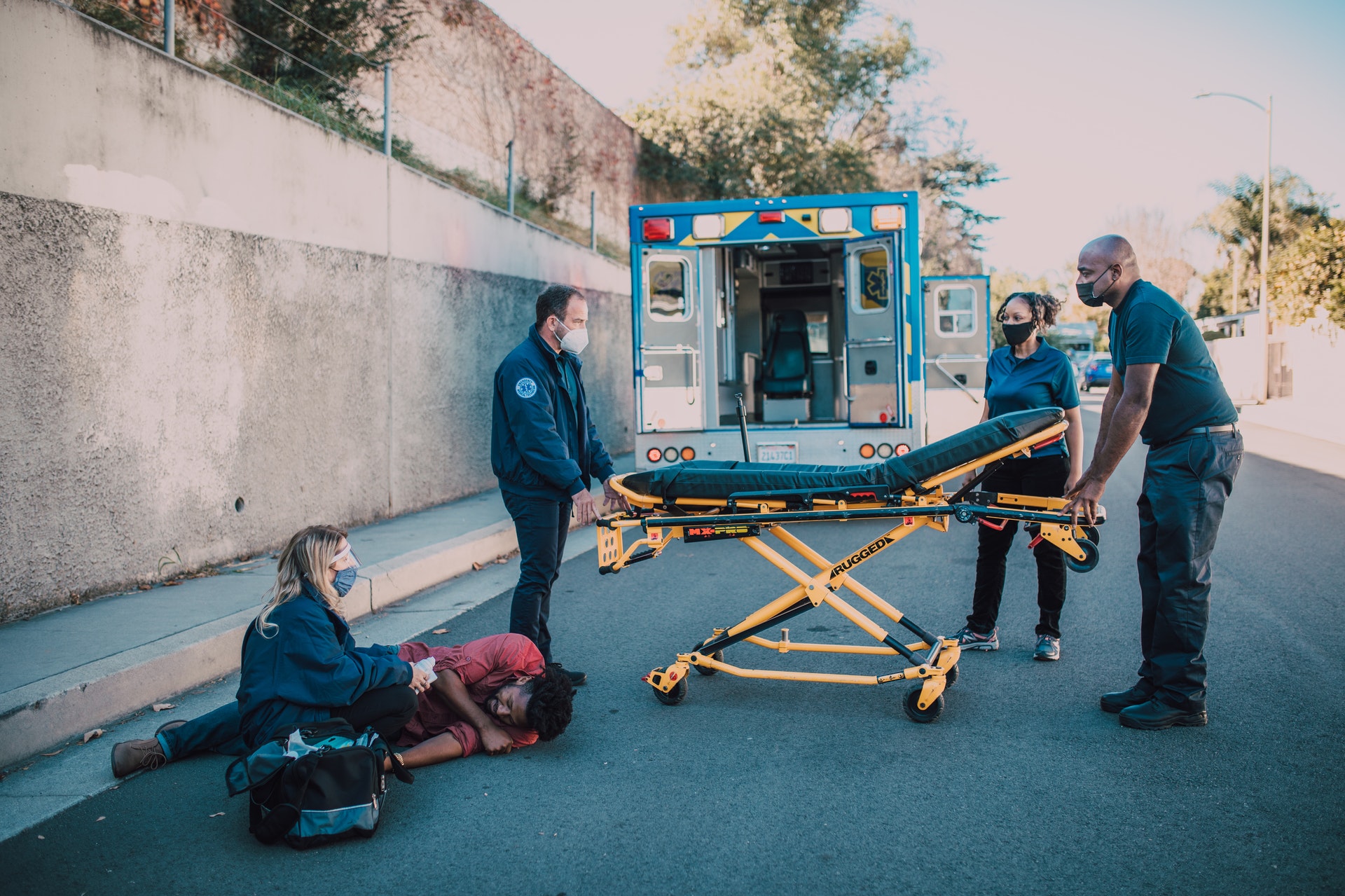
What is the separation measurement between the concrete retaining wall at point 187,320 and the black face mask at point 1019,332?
522 cm

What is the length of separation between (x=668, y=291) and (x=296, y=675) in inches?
259

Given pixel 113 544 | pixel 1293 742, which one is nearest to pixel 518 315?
pixel 113 544

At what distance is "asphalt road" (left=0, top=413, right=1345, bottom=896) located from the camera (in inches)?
123

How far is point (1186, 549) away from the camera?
169 inches

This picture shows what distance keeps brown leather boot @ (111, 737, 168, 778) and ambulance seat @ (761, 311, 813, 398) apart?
8.33m

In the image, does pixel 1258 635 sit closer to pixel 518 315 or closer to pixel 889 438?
pixel 889 438

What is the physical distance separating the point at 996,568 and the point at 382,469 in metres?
6.03

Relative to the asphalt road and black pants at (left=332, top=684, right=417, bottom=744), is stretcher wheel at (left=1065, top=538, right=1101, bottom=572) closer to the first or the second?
the asphalt road

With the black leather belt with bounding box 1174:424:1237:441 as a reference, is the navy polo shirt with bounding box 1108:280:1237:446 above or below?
above

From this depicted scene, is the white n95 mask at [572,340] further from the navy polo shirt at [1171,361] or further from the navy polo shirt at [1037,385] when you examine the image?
the navy polo shirt at [1171,361]

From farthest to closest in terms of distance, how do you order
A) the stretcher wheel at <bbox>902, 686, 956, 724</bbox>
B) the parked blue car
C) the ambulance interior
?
the parked blue car, the ambulance interior, the stretcher wheel at <bbox>902, 686, 956, 724</bbox>

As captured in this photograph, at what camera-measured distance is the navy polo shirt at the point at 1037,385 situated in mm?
5277

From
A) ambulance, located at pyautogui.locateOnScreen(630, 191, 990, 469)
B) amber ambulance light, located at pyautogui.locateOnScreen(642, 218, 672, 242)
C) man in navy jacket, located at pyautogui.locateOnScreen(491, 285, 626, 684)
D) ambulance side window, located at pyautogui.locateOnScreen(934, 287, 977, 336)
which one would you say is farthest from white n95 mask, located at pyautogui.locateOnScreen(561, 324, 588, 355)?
ambulance side window, located at pyautogui.locateOnScreen(934, 287, 977, 336)

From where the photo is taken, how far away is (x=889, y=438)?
31.5 ft
